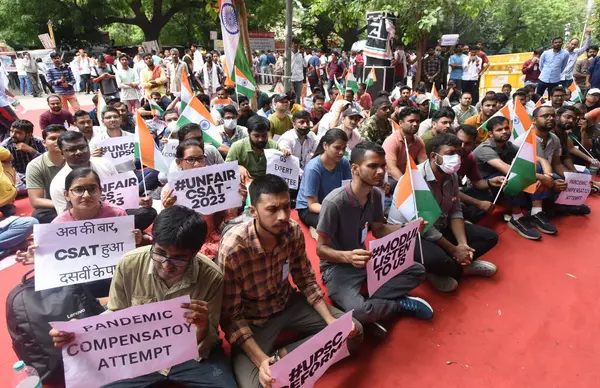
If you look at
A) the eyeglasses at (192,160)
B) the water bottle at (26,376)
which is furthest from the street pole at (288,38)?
the water bottle at (26,376)

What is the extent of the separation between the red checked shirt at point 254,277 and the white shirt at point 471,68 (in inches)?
425

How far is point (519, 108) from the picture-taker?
16.8 ft

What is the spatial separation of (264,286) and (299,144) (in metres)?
3.34

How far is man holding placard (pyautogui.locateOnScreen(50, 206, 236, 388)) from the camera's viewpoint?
194 cm

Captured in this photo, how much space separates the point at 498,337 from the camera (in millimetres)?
2945

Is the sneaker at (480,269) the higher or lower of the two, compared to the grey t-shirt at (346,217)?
lower

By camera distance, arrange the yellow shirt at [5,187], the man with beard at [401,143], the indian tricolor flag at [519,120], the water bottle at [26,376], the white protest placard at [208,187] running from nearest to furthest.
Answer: the water bottle at [26,376], the white protest placard at [208,187], the yellow shirt at [5,187], the man with beard at [401,143], the indian tricolor flag at [519,120]

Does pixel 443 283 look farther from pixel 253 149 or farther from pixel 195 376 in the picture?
pixel 253 149

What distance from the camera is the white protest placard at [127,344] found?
71.6 inches

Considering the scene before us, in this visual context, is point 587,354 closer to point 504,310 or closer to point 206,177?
point 504,310

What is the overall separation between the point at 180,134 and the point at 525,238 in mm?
4296

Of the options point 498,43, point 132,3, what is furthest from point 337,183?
point 498,43

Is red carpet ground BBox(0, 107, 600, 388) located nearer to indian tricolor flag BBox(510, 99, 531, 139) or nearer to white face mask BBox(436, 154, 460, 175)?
white face mask BBox(436, 154, 460, 175)

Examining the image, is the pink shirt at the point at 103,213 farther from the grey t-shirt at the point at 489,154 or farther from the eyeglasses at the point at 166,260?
the grey t-shirt at the point at 489,154
